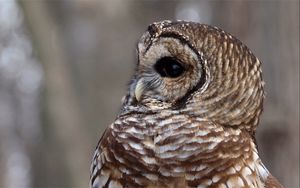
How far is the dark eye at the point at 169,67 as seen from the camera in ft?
13.6

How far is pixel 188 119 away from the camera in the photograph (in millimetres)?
4066

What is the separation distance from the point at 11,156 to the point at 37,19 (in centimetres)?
1852

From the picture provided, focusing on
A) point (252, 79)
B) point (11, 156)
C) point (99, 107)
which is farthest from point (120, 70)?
point (11, 156)

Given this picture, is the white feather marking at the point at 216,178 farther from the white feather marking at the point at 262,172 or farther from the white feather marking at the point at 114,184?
the white feather marking at the point at 114,184

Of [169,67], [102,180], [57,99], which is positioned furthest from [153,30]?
[57,99]

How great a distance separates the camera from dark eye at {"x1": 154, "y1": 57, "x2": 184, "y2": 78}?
413 cm

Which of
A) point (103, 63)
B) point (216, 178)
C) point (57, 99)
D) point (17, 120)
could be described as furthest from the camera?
point (17, 120)

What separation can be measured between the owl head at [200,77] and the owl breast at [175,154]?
73mm

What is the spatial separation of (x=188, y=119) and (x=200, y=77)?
20cm

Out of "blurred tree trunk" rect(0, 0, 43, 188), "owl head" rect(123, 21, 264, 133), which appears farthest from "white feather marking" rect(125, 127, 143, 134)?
"blurred tree trunk" rect(0, 0, 43, 188)

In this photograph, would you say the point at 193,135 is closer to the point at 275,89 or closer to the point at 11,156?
the point at 275,89

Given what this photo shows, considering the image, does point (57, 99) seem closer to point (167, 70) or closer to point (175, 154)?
point (167, 70)

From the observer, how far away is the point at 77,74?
1040cm

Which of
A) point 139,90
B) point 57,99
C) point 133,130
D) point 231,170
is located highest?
point 139,90
